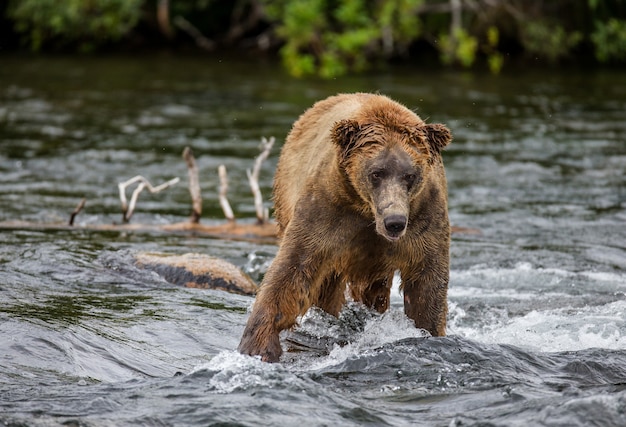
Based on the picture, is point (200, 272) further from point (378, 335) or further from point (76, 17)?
point (76, 17)

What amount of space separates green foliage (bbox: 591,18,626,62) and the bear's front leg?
17826 millimetres

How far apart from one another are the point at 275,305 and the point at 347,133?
3.51 ft

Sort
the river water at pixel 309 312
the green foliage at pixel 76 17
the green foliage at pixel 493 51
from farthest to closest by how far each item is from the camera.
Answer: the green foliage at pixel 76 17 < the green foliage at pixel 493 51 < the river water at pixel 309 312

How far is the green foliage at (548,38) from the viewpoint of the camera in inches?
894

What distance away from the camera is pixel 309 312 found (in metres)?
7.07

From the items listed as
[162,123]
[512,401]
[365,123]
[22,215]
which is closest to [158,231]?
[22,215]

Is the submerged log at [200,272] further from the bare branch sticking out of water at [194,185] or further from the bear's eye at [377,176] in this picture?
the bear's eye at [377,176]

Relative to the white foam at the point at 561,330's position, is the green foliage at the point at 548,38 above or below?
above

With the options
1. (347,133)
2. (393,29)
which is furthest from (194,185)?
(393,29)

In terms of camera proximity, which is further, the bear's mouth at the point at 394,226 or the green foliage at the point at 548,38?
the green foliage at the point at 548,38

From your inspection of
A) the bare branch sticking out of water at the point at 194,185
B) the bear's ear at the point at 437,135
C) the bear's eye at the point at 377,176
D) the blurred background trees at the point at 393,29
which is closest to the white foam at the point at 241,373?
the bear's eye at the point at 377,176

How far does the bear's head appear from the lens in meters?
5.58

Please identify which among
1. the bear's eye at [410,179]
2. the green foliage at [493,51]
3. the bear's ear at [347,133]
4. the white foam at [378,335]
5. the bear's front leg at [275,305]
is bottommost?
the white foam at [378,335]

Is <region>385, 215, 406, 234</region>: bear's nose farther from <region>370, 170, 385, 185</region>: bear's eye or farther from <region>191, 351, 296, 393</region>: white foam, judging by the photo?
<region>191, 351, 296, 393</region>: white foam
